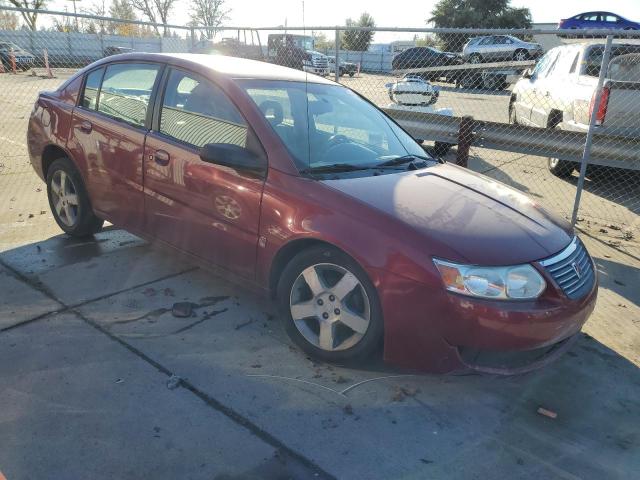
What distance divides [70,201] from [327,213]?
9.27 ft

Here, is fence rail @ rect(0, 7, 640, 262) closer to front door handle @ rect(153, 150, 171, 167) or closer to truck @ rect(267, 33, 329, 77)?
truck @ rect(267, 33, 329, 77)

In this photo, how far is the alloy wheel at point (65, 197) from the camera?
4695 millimetres

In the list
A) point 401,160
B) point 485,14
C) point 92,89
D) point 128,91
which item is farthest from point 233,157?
point 485,14

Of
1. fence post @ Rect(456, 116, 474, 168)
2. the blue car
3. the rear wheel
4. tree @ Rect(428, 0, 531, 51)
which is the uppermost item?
tree @ Rect(428, 0, 531, 51)

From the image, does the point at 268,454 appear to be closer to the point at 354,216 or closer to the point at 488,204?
the point at 354,216

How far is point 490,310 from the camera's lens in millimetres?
2643

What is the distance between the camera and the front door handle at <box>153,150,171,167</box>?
3.70m

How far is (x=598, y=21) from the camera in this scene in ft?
72.9

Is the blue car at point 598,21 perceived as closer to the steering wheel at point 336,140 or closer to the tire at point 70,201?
the steering wheel at point 336,140

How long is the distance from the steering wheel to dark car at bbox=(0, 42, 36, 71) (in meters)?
26.1

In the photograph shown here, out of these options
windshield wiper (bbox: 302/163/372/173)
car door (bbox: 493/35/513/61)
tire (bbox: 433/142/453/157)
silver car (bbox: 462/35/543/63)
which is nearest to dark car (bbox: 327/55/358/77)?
tire (bbox: 433/142/453/157)

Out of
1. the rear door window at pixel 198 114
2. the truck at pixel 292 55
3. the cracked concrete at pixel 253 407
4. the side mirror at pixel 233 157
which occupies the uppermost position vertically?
the truck at pixel 292 55

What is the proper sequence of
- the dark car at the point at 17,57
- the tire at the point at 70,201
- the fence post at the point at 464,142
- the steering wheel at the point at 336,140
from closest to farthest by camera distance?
the steering wheel at the point at 336,140 < the tire at the point at 70,201 < the fence post at the point at 464,142 < the dark car at the point at 17,57

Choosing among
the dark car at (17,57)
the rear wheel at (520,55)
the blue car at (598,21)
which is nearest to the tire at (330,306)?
the blue car at (598,21)
